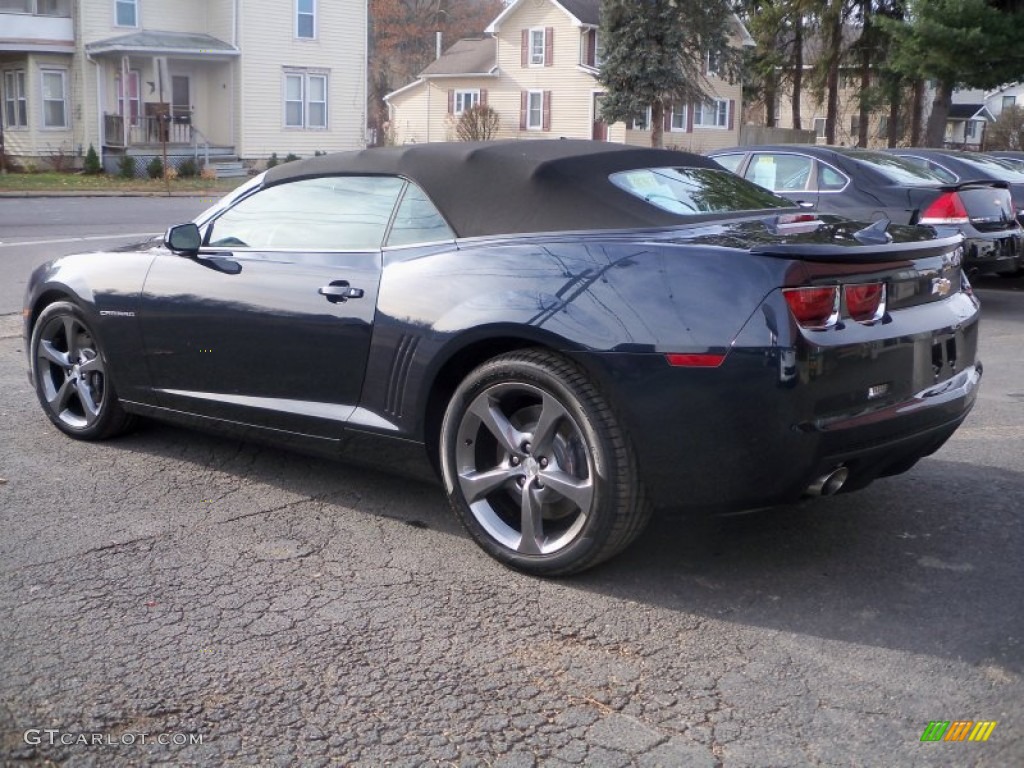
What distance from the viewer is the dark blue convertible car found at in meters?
3.85

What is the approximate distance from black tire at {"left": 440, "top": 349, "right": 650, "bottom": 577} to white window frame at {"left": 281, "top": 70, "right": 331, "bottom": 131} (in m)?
35.1

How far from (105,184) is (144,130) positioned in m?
4.99

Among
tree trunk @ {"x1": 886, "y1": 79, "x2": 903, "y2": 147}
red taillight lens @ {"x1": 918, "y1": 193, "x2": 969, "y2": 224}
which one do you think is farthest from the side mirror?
tree trunk @ {"x1": 886, "y1": 79, "x2": 903, "y2": 147}

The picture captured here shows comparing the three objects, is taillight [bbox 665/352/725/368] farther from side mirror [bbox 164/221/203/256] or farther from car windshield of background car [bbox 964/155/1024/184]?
car windshield of background car [bbox 964/155/1024/184]

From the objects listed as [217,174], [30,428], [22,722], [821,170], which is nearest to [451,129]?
[217,174]

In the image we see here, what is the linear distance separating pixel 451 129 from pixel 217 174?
17.9 metres

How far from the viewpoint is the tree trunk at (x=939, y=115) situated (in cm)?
2880

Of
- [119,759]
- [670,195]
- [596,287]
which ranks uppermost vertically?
[670,195]

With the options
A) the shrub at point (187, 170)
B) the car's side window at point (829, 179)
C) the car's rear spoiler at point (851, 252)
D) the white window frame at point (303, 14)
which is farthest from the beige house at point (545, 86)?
the car's rear spoiler at point (851, 252)

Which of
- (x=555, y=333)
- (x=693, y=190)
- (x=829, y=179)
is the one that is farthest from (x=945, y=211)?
(x=555, y=333)

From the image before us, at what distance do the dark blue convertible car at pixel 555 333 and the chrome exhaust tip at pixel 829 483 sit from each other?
0.02m

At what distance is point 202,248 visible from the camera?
210 inches

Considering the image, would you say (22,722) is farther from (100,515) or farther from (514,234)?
(514,234)

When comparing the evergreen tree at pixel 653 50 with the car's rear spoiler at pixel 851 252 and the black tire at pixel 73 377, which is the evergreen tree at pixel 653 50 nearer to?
the black tire at pixel 73 377
